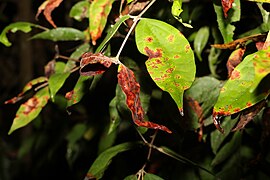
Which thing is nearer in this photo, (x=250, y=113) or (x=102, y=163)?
(x=250, y=113)

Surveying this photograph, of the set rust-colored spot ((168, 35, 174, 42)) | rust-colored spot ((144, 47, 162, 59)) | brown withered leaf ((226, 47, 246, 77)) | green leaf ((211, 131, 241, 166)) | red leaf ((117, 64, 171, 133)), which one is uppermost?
rust-colored spot ((168, 35, 174, 42))

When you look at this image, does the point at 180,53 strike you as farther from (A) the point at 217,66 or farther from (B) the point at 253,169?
(B) the point at 253,169

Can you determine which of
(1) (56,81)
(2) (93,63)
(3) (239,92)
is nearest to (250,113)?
(3) (239,92)

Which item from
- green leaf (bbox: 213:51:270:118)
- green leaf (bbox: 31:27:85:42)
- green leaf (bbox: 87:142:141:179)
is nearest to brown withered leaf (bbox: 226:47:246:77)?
green leaf (bbox: 213:51:270:118)

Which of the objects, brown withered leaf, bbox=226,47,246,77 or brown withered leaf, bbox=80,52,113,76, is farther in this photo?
brown withered leaf, bbox=226,47,246,77

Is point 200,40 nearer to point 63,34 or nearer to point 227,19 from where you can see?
point 227,19

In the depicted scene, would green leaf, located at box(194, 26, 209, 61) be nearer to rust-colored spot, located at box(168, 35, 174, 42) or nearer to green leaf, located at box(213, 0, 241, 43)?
green leaf, located at box(213, 0, 241, 43)

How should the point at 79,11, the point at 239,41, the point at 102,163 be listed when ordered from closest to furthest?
the point at 239,41
the point at 102,163
the point at 79,11
